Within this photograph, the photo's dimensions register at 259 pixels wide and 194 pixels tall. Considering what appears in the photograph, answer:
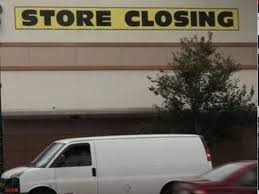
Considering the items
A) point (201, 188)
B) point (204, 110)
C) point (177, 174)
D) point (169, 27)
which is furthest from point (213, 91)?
point (201, 188)

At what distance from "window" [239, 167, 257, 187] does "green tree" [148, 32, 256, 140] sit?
11423mm

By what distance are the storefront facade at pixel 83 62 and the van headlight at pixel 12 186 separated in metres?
10.4

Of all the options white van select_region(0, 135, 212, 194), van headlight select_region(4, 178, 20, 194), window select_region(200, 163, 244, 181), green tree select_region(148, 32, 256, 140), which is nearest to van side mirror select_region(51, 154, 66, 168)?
white van select_region(0, 135, 212, 194)

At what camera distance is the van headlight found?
14.5 m

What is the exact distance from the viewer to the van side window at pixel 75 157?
1493cm

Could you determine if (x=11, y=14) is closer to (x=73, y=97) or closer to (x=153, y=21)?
(x=73, y=97)

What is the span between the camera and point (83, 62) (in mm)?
25594

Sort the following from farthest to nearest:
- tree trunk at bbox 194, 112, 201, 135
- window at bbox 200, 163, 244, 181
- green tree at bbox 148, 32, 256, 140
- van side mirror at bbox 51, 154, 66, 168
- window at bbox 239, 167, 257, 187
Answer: tree trunk at bbox 194, 112, 201, 135 < green tree at bbox 148, 32, 256, 140 < van side mirror at bbox 51, 154, 66, 168 < window at bbox 200, 163, 244, 181 < window at bbox 239, 167, 257, 187

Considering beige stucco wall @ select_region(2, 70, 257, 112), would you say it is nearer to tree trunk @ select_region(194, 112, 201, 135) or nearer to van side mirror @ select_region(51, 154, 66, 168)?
tree trunk @ select_region(194, 112, 201, 135)

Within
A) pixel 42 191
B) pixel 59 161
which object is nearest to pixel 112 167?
pixel 59 161

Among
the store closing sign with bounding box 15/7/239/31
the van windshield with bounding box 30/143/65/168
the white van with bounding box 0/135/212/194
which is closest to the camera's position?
the white van with bounding box 0/135/212/194

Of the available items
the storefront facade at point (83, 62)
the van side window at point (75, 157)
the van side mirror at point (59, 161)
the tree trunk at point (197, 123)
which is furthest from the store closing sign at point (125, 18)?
the van side mirror at point (59, 161)

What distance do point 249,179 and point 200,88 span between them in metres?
11.8

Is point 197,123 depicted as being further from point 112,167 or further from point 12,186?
point 12,186
